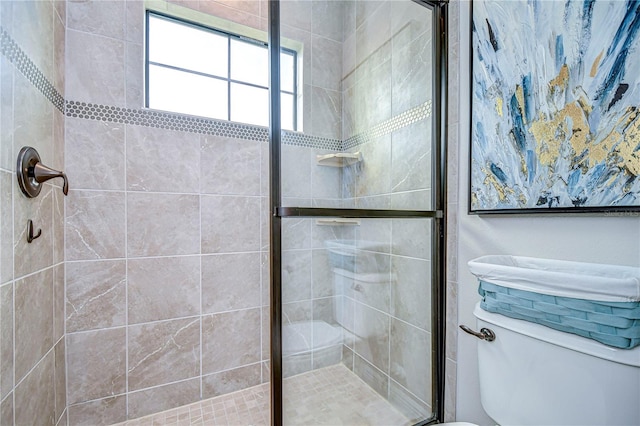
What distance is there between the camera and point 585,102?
0.84 metres

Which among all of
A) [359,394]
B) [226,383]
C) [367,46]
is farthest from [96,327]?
[367,46]

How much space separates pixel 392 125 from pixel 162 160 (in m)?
1.25

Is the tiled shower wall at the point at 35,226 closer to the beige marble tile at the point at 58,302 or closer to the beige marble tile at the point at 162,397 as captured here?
the beige marble tile at the point at 58,302

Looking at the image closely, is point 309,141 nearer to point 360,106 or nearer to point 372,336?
point 360,106

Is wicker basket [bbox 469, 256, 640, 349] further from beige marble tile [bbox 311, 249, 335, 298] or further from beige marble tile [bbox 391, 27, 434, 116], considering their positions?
beige marble tile [bbox 391, 27, 434, 116]

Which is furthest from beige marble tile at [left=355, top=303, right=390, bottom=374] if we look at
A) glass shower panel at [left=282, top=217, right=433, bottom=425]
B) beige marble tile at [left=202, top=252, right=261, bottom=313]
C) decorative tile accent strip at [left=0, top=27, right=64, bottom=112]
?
decorative tile accent strip at [left=0, top=27, right=64, bottom=112]

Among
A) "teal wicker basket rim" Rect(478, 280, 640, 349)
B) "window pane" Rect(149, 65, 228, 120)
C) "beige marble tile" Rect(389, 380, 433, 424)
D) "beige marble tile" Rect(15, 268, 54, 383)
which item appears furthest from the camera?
"window pane" Rect(149, 65, 228, 120)

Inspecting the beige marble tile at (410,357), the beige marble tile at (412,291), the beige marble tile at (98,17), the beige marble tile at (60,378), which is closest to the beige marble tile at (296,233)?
the beige marble tile at (412,291)

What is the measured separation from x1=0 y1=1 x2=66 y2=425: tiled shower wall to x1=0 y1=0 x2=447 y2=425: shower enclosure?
0.01 metres

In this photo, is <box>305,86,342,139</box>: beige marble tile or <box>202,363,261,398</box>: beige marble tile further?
<box>202,363,261,398</box>: beige marble tile

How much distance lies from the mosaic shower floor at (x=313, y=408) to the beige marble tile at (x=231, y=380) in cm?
7

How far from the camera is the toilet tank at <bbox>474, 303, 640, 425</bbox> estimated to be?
666 mm

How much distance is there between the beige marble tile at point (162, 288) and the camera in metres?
1.55

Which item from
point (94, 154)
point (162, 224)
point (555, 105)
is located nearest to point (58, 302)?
point (162, 224)
